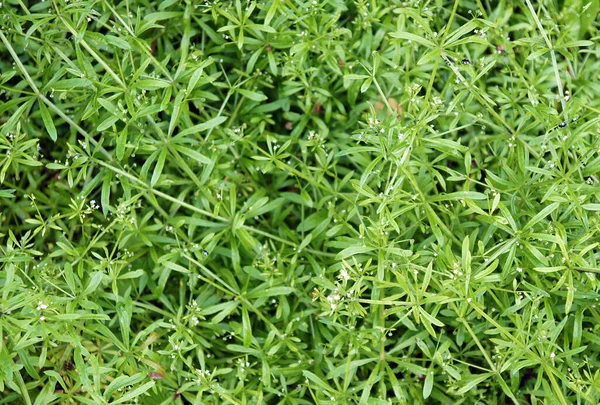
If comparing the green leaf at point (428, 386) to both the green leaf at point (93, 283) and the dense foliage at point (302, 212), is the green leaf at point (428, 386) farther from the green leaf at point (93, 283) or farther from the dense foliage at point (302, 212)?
the green leaf at point (93, 283)

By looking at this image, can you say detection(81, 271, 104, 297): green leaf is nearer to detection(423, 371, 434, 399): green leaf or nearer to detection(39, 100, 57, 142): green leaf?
detection(39, 100, 57, 142): green leaf

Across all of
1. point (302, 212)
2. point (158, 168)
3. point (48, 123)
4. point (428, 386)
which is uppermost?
point (48, 123)

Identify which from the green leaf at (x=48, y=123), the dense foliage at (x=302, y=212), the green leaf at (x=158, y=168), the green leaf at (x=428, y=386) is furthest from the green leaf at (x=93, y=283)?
the green leaf at (x=428, y=386)

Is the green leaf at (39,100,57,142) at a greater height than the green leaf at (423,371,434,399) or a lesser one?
greater

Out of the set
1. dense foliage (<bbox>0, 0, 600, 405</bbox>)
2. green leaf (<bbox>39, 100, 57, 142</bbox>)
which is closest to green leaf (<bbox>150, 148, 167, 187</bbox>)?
dense foliage (<bbox>0, 0, 600, 405</bbox>)

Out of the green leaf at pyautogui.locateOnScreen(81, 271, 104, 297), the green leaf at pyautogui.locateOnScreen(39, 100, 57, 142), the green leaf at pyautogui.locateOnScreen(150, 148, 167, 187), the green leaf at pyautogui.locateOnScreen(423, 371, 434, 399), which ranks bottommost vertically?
the green leaf at pyautogui.locateOnScreen(423, 371, 434, 399)

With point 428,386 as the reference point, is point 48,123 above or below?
above

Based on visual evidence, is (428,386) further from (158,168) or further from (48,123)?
(48,123)

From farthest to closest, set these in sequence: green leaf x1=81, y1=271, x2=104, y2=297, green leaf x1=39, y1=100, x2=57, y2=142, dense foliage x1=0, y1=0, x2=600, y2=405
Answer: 1. green leaf x1=39, y1=100, x2=57, y2=142
2. green leaf x1=81, y1=271, x2=104, y2=297
3. dense foliage x1=0, y1=0, x2=600, y2=405

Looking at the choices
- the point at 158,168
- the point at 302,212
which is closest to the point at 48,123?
the point at 158,168

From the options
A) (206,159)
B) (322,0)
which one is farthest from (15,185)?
(322,0)
